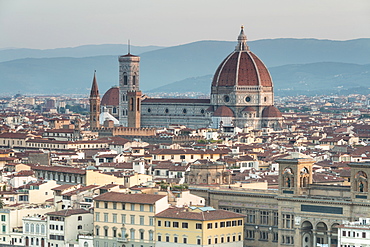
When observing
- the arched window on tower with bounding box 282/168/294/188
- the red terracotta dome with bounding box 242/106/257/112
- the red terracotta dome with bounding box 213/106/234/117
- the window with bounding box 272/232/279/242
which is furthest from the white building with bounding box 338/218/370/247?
the red terracotta dome with bounding box 242/106/257/112

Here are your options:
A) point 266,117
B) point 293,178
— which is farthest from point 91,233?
point 266,117

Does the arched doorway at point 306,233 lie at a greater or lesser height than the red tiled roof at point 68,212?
lesser

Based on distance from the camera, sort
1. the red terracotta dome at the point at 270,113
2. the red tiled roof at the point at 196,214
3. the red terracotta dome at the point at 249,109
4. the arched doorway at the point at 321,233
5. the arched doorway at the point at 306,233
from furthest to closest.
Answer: the red terracotta dome at the point at 270,113
the red terracotta dome at the point at 249,109
the arched doorway at the point at 306,233
the red tiled roof at the point at 196,214
the arched doorway at the point at 321,233

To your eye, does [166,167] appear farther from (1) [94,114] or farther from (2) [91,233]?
(1) [94,114]

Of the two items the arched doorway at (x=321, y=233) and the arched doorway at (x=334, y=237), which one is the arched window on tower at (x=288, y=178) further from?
the arched doorway at (x=334, y=237)

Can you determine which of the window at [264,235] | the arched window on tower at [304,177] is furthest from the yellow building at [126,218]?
the arched window on tower at [304,177]

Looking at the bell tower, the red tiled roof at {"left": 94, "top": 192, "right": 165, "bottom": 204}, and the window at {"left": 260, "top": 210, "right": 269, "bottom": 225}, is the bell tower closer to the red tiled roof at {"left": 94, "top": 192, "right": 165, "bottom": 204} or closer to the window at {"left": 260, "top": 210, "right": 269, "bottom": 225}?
the red tiled roof at {"left": 94, "top": 192, "right": 165, "bottom": 204}

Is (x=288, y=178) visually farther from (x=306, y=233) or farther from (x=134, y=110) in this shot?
(x=134, y=110)

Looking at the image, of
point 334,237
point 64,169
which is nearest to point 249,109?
point 64,169
